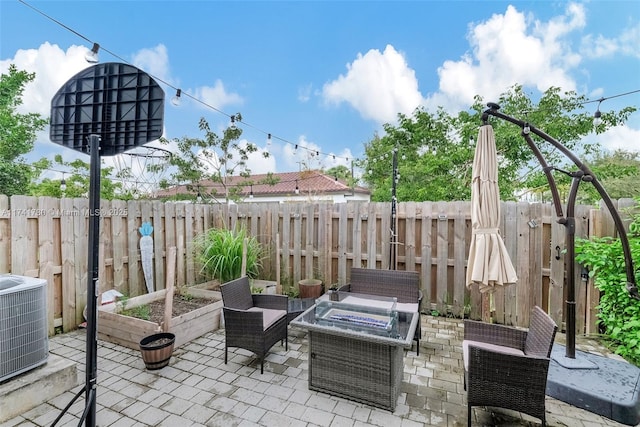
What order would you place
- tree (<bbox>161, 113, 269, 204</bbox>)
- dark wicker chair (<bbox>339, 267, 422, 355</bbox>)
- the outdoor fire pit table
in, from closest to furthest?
the outdoor fire pit table, dark wicker chair (<bbox>339, 267, 422, 355</bbox>), tree (<bbox>161, 113, 269, 204</bbox>)

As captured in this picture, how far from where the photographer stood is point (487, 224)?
2.83 metres

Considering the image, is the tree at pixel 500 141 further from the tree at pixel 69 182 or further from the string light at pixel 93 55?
the tree at pixel 69 182

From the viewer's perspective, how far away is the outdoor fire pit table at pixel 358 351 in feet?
7.46

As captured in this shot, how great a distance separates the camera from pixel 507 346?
250cm

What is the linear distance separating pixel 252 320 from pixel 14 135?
1237 centimetres

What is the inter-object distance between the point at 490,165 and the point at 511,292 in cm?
228

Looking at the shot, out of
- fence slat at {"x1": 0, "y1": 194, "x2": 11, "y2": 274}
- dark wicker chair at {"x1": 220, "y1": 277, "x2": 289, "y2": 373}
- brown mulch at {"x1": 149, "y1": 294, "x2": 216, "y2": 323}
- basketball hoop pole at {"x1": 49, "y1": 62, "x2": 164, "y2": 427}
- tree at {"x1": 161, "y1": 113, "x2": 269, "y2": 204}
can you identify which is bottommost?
brown mulch at {"x1": 149, "y1": 294, "x2": 216, "y2": 323}

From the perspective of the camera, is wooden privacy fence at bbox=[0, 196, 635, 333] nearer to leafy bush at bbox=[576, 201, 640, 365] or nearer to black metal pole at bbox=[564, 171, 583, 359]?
leafy bush at bbox=[576, 201, 640, 365]

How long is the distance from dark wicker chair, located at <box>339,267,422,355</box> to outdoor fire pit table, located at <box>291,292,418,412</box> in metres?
0.96

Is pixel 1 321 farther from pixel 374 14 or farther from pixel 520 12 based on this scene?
pixel 520 12

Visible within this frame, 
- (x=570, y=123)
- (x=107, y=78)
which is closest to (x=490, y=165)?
(x=107, y=78)

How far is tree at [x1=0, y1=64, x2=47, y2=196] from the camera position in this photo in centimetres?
901

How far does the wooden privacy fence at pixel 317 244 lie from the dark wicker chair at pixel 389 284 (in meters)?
0.93

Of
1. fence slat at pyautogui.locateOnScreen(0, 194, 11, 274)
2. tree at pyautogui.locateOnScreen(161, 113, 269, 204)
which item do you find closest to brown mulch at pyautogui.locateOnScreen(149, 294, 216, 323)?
fence slat at pyautogui.locateOnScreen(0, 194, 11, 274)
